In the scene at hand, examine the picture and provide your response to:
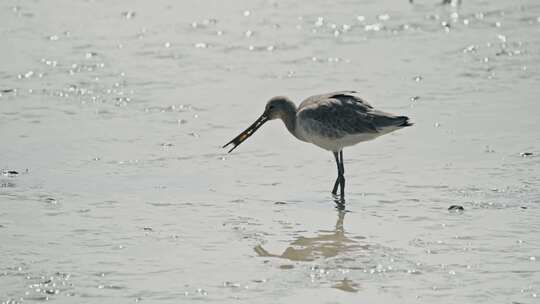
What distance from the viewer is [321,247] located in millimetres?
8953

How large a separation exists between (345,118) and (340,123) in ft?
0.23

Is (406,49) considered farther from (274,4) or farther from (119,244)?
(119,244)

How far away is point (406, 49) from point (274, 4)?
3.32 meters

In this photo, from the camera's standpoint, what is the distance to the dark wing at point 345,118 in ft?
34.8

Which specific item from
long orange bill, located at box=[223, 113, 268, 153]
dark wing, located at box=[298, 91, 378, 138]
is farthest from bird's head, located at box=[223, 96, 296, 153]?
dark wing, located at box=[298, 91, 378, 138]

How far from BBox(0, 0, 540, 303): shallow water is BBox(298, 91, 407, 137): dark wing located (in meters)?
0.52

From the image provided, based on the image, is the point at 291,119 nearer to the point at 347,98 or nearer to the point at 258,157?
the point at 347,98

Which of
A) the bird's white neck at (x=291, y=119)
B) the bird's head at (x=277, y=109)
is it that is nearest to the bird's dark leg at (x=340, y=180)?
the bird's white neck at (x=291, y=119)

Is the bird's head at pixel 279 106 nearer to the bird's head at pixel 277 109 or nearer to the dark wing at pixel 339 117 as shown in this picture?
the bird's head at pixel 277 109

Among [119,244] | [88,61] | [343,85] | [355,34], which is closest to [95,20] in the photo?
[88,61]

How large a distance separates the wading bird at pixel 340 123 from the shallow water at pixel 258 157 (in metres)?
0.40

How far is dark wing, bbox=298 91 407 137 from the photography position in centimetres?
1059

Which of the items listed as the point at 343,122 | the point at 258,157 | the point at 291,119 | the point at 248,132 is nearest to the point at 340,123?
the point at 343,122

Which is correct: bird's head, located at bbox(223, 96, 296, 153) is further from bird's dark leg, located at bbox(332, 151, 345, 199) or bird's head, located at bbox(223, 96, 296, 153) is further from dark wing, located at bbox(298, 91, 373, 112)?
bird's dark leg, located at bbox(332, 151, 345, 199)
